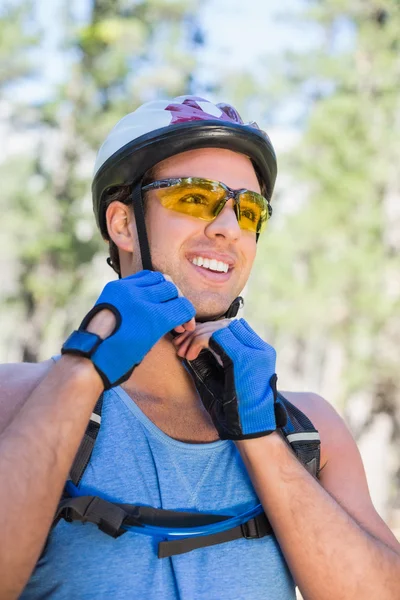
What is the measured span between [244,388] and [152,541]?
595 millimetres

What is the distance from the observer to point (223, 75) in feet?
72.9

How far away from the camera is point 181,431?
286 centimetres

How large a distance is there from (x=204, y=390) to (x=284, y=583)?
747mm

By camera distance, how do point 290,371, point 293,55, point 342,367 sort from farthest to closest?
point 290,371 < point 293,55 < point 342,367

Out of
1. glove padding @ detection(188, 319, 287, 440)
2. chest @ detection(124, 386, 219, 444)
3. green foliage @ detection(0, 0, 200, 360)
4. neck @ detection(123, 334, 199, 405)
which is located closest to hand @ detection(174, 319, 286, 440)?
glove padding @ detection(188, 319, 287, 440)

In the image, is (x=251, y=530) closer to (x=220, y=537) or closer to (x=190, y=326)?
(x=220, y=537)

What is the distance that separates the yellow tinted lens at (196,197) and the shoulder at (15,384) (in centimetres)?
86

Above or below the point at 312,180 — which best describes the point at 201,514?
below

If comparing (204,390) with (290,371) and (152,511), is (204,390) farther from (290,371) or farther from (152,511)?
(290,371)

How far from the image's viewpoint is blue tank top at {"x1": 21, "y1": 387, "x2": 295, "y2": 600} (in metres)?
2.35

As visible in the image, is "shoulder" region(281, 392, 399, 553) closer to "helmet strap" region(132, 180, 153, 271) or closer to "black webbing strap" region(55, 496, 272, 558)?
"black webbing strap" region(55, 496, 272, 558)

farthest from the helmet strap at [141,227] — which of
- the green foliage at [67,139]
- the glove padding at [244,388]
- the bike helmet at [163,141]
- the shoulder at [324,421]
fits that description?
the green foliage at [67,139]

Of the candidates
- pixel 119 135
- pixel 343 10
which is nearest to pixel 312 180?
pixel 343 10

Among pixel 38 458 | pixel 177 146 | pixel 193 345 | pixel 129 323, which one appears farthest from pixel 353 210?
pixel 38 458
